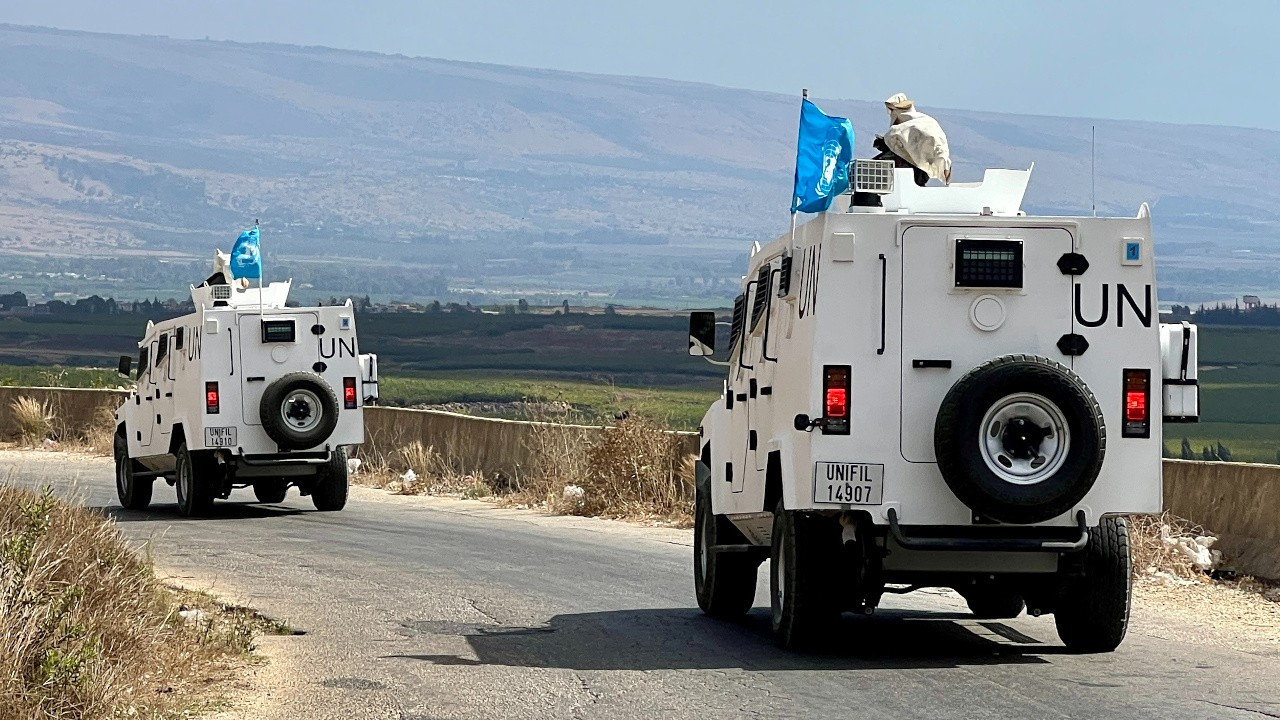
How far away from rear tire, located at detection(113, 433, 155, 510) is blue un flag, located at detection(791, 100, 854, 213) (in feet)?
46.7

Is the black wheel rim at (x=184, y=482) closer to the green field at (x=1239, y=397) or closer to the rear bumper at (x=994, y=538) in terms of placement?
the rear bumper at (x=994, y=538)

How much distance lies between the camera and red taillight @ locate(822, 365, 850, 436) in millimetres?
10977

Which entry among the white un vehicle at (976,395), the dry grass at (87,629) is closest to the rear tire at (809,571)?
the white un vehicle at (976,395)

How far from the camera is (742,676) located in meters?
10.9

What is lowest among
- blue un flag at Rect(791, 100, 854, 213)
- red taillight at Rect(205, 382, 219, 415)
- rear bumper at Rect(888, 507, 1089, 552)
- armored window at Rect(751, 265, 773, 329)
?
rear bumper at Rect(888, 507, 1089, 552)

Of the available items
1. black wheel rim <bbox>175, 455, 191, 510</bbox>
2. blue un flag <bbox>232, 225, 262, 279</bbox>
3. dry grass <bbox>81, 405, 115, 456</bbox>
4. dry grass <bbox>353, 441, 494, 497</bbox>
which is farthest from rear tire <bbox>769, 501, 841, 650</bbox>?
dry grass <bbox>81, 405, 115, 456</bbox>

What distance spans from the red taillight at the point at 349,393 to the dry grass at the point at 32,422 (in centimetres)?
1648

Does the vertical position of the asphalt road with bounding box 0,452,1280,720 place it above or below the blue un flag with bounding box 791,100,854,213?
below

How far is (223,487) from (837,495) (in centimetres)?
1353

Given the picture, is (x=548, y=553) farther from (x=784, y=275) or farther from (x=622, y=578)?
(x=784, y=275)

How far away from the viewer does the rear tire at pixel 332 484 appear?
75.9ft

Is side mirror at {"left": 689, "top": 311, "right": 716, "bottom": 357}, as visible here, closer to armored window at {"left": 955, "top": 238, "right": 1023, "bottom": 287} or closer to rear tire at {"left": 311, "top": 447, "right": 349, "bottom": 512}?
armored window at {"left": 955, "top": 238, "right": 1023, "bottom": 287}

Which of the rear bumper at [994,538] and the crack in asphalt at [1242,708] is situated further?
the rear bumper at [994,538]

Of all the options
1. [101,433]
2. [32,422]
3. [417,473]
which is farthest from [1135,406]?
[32,422]
